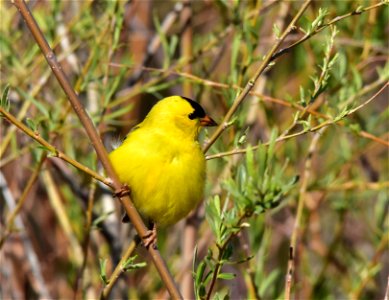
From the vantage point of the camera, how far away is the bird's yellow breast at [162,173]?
72.4 inches

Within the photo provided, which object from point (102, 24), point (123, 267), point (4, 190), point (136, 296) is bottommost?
point (136, 296)

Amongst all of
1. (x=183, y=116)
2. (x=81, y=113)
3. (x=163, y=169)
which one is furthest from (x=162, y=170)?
(x=81, y=113)

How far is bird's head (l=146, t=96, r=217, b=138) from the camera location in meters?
2.01

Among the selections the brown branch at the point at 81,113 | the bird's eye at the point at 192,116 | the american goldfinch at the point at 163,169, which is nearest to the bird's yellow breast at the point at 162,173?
the american goldfinch at the point at 163,169

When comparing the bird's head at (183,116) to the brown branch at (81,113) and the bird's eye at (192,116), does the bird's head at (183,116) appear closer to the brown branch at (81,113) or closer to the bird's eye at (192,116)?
the bird's eye at (192,116)

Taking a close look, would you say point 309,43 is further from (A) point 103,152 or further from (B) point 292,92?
(A) point 103,152

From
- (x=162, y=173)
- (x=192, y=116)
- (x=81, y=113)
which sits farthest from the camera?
(x=192, y=116)

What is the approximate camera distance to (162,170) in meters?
1.84

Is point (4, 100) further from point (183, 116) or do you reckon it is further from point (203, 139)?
point (203, 139)

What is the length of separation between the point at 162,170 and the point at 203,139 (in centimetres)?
67

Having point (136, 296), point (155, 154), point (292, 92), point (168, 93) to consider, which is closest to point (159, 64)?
point (168, 93)

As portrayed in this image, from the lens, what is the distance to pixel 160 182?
6.02ft

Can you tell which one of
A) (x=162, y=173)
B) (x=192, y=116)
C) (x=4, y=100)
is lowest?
(x=162, y=173)

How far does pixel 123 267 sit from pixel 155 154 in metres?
0.52
